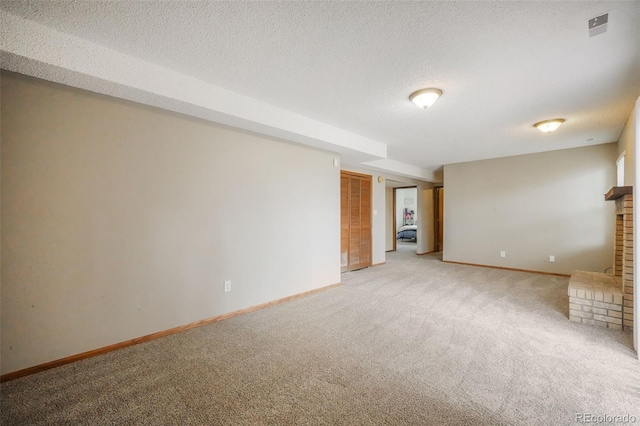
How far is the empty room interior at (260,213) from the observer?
1.62 m

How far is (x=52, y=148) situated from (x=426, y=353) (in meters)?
3.46

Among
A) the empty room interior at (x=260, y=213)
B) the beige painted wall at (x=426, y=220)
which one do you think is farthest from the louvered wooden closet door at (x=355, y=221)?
the beige painted wall at (x=426, y=220)

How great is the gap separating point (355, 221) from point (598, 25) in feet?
13.7

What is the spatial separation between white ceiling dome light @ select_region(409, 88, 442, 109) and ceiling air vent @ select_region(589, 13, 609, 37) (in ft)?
3.41

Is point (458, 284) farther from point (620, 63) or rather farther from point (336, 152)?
point (620, 63)

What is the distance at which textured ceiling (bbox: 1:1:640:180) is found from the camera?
1565 mm

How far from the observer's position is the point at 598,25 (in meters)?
1.65

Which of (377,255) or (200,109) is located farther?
(377,255)

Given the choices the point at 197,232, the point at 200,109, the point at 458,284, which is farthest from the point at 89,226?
the point at 458,284

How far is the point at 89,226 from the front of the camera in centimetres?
220

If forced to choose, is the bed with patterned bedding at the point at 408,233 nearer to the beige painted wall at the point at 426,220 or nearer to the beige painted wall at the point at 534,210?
the beige painted wall at the point at 426,220

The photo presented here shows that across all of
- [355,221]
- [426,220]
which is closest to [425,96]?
[355,221]

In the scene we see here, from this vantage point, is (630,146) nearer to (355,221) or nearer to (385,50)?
(385,50)

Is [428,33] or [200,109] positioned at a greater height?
[428,33]
